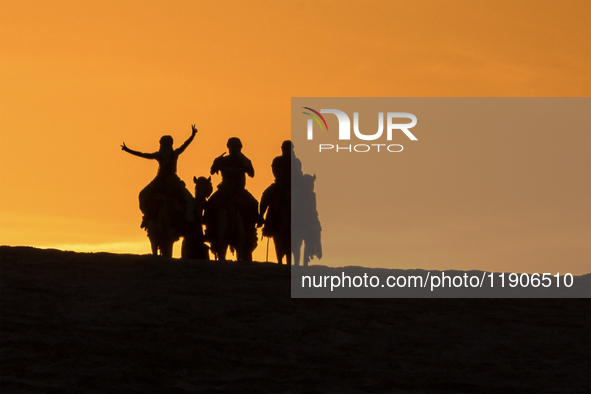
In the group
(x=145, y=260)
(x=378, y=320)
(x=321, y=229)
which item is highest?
(x=321, y=229)

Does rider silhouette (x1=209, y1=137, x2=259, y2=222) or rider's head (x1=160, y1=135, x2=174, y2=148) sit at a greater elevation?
rider's head (x1=160, y1=135, x2=174, y2=148)

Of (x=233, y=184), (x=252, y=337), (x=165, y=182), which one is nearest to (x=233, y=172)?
(x=233, y=184)

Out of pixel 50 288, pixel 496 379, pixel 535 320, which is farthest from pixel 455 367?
pixel 50 288

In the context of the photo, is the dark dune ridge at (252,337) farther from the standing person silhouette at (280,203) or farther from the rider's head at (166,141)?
the standing person silhouette at (280,203)

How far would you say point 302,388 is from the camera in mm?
9891

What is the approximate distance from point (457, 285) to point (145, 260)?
15.5 ft

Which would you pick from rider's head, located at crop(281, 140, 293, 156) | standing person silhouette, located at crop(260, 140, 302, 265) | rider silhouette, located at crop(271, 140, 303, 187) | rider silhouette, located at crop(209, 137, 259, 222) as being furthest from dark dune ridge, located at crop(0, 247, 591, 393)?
rider's head, located at crop(281, 140, 293, 156)

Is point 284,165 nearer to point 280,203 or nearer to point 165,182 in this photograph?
point 280,203

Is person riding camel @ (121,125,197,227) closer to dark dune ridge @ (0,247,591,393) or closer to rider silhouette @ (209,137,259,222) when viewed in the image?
rider silhouette @ (209,137,259,222)

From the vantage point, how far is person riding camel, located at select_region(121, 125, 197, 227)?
16922 millimetres

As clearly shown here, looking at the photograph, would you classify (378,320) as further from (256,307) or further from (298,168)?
(298,168)

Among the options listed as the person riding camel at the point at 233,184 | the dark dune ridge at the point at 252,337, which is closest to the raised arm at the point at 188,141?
the person riding camel at the point at 233,184

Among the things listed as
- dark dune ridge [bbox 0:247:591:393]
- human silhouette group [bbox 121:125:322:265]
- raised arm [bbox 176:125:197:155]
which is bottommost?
dark dune ridge [bbox 0:247:591:393]

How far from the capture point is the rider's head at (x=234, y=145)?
56.9 ft
